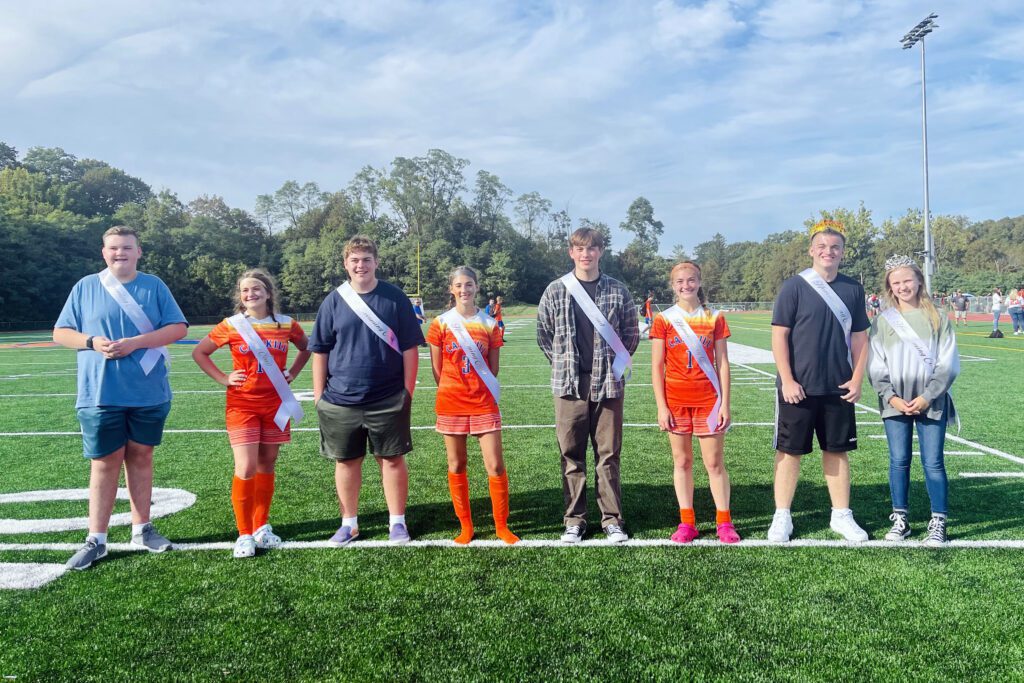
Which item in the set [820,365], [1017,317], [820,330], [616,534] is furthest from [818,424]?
[1017,317]

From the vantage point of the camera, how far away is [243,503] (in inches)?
153

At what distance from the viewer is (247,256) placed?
71750 millimetres

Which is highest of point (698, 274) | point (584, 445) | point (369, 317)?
point (698, 274)

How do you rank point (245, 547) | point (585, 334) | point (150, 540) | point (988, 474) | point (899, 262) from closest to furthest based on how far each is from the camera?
point (245, 547) < point (150, 540) < point (585, 334) < point (899, 262) < point (988, 474)

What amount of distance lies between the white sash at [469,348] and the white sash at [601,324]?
2.19 ft

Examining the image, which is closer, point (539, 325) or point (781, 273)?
point (539, 325)

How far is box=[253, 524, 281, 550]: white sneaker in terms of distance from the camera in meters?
4.00

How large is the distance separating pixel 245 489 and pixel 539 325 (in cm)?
201

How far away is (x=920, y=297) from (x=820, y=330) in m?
0.75

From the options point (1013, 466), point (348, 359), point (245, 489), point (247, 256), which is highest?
point (247, 256)

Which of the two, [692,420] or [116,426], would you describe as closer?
[116,426]

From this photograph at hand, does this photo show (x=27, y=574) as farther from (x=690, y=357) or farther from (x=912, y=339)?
(x=912, y=339)

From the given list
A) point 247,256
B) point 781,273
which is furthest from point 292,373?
point 781,273

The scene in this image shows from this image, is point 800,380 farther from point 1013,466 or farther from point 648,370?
point 648,370
